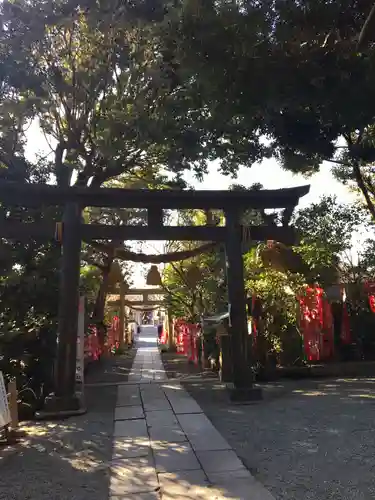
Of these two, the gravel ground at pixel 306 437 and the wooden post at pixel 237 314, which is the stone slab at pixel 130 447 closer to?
the gravel ground at pixel 306 437

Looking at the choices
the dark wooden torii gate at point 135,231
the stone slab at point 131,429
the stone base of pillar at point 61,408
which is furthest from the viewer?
the dark wooden torii gate at point 135,231

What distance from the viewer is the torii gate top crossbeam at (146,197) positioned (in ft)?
27.3

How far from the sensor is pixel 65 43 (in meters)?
10.5

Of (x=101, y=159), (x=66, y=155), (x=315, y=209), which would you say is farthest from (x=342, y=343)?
(x=66, y=155)

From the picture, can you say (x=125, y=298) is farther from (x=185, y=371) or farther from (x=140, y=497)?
(x=140, y=497)

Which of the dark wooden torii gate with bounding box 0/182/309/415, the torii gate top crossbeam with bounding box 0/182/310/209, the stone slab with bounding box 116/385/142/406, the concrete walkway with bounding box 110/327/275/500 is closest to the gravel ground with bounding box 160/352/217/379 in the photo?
the stone slab with bounding box 116/385/142/406

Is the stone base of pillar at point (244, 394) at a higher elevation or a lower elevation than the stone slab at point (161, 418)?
higher

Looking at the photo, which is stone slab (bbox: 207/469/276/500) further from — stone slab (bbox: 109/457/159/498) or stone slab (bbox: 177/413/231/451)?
stone slab (bbox: 177/413/231/451)

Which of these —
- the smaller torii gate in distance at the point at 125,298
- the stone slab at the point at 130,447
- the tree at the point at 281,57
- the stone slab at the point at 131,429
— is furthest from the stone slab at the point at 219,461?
the smaller torii gate in distance at the point at 125,298

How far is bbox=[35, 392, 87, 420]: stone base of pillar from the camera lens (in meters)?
7.25

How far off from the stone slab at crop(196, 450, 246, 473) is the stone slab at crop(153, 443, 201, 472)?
0.09 m

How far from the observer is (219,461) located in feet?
15.3

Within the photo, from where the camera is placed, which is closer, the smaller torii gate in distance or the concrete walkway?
the concrete walkway

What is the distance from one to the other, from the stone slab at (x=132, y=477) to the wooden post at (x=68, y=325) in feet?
9.82
